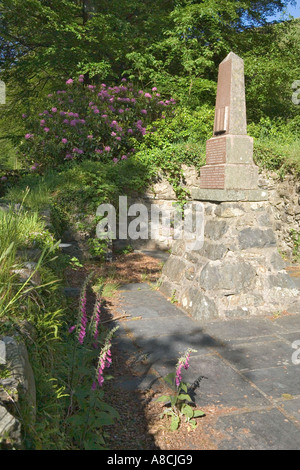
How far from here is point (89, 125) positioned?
360 inches

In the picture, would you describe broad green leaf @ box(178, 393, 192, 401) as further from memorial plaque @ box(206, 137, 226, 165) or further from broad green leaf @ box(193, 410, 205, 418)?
memorial plaque @ box(206, 137, 226, 165)

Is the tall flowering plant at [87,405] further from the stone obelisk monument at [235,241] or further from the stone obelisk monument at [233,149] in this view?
the stone obelisk monument at [233,149]

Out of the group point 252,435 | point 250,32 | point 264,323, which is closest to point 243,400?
point 252,435

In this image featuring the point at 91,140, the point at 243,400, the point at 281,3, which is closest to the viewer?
the point at 243,400

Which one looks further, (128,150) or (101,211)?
(128,150)

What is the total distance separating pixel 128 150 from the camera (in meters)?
9.62

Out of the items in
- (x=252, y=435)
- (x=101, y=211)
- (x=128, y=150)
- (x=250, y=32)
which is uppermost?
(x=250, y=32)

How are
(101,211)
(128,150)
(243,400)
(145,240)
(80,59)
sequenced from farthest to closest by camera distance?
(80,59)
(128,150)
(145,240)
(101,211)
(243,400)

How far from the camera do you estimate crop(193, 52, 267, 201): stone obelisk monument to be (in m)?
4.54

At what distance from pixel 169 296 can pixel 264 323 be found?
1.39 m

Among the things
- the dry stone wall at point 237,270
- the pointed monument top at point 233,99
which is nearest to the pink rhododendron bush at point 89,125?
the pointed monument top at point 233,99

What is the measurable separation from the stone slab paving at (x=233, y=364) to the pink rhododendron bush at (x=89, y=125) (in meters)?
5.29

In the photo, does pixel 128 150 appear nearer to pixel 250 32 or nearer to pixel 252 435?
pixel 250 32

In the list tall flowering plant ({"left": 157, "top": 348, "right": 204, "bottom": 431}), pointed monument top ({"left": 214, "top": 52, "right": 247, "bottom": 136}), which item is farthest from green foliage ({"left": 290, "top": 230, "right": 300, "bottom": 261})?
tall flowering plant ({"left": 157, "top": 348, "right": 204, "bottom": 431})
